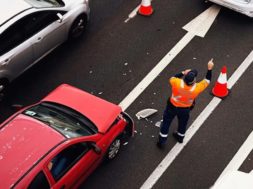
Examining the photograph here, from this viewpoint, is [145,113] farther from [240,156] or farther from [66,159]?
[66,159]

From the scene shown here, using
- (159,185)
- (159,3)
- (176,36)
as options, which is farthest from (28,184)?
(159,3)

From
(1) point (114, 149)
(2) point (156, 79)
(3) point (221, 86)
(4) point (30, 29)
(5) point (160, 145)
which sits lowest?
(5) point (160, 145)

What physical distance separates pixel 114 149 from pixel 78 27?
383cm

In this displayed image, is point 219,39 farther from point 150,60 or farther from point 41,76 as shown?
point 41,76

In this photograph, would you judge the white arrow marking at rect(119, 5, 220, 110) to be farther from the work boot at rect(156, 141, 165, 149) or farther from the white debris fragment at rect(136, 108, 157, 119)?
the work boot at rect(156, 141, 165, 149)

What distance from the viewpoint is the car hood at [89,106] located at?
8.99 m

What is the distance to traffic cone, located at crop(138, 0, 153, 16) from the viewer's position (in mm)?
12539

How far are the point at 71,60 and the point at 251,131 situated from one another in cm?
443

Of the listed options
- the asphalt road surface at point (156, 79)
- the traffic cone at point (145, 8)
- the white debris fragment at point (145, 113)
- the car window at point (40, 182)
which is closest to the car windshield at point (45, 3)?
the asphalt road surface at point (156, 79)

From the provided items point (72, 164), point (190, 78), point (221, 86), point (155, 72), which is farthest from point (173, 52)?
point (72, 164)

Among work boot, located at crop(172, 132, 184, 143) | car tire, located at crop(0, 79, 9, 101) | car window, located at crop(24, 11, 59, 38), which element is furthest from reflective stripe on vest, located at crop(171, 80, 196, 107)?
car tire, located at crop(0, 79, 9, 101)

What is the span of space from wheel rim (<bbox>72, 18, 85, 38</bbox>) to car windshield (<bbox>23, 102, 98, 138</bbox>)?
3316 millimetres

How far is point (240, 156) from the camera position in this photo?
9.79 m

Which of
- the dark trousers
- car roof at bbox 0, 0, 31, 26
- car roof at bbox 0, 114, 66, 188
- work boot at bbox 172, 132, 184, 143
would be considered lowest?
work boot at bbox 172, 132, 184, 143
